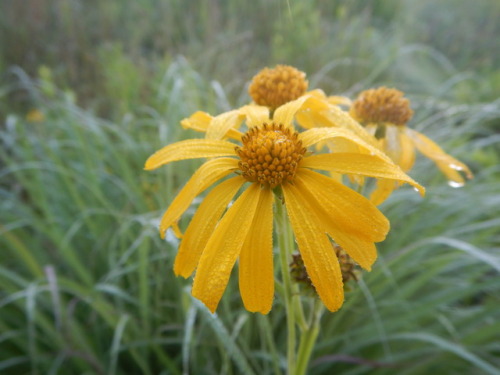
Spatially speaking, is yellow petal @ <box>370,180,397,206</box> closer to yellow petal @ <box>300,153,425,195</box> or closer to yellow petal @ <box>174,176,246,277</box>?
yellow petal @ <box>300,153,425,195</box>

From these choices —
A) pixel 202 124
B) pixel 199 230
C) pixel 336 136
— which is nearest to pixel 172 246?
pixel 202 124

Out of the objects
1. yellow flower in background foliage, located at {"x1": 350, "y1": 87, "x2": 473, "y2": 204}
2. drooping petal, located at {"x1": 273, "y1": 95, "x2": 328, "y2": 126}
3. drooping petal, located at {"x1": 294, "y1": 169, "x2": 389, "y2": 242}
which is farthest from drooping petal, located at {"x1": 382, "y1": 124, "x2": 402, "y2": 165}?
drooping petal, located at {"x1": 294, "y1": 169, "x2": 389, "y2": 242}

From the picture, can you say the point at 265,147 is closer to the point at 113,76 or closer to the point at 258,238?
the point at 258,238

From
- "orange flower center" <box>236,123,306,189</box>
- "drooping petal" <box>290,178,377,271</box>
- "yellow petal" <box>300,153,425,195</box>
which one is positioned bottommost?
"drooping petal" <box>290,178,377,271</box>

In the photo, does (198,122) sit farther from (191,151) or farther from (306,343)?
(306,343)

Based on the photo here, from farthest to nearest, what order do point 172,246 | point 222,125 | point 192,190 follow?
point 172,246, point 222,125, point 192,190
